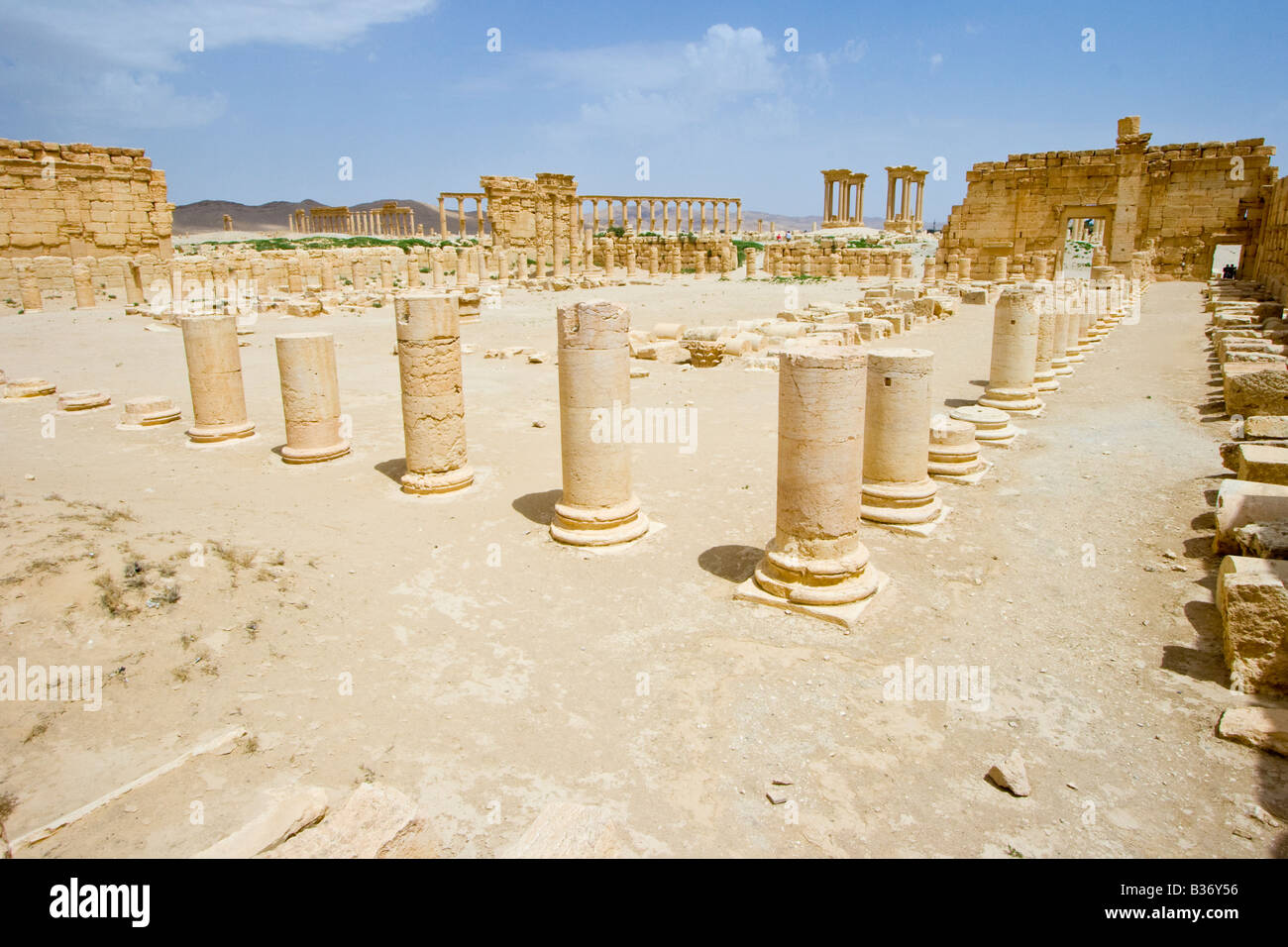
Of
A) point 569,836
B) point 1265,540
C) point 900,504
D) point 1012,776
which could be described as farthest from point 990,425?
point 569,836

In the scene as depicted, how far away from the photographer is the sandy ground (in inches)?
165

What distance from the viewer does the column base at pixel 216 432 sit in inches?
432

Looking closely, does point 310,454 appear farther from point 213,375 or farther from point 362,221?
point 362,221

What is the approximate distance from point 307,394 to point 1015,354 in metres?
11.1

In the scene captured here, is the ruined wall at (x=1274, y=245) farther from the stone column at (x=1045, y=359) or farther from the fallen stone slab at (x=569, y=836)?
the fallen stone slab at (x=569, y=836)

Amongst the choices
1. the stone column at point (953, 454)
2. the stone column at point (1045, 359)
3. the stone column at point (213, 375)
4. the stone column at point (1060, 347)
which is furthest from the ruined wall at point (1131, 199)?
the stone column at point (213, 375)

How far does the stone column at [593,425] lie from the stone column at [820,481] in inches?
70.7

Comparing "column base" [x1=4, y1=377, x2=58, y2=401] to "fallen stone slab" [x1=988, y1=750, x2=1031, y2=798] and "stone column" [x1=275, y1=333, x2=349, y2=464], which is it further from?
"fallen stone slab" [x1=988, y1=750, x2=1031, y2=798]

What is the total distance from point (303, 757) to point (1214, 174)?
3893cm

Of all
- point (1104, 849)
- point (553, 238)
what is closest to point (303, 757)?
point (1104, 849)

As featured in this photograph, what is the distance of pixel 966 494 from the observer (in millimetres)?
9391

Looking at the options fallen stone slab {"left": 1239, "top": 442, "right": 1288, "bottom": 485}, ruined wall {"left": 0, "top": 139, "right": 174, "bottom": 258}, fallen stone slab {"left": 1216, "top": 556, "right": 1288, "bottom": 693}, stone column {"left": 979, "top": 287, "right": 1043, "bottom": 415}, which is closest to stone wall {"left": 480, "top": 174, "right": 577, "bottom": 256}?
ruined wall {"left": 0, "top": 139, "right": 174, "bottom": 258}

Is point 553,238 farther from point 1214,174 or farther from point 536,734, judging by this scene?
point 536,734

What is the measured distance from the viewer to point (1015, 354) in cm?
1309
